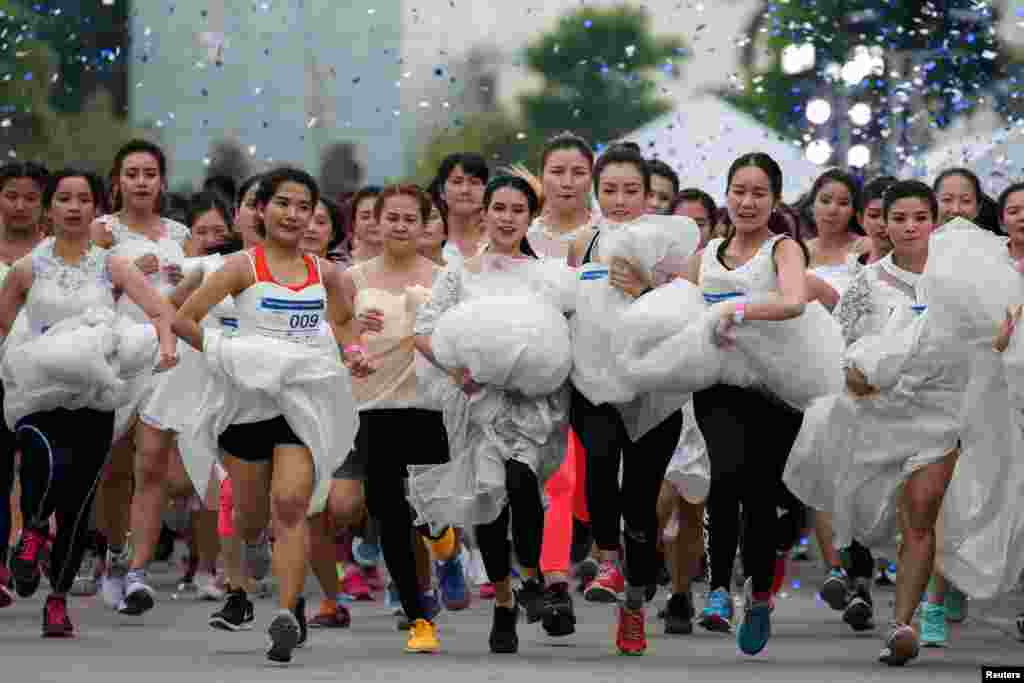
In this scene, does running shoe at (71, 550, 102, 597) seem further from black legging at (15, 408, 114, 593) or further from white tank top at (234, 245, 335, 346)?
white tank top at (234, 245, 335, 346)

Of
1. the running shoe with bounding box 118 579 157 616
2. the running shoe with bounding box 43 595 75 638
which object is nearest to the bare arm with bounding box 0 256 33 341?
the running shoe with bounding box 43 595 75 638

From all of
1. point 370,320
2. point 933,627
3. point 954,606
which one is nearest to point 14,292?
point 370,320

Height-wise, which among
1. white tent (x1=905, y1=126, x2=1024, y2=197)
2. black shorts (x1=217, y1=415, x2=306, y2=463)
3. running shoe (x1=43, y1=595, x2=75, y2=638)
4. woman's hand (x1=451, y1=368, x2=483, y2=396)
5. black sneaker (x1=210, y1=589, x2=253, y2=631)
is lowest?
running shoe (x1=43, y1=595, x2=75, y2=638)

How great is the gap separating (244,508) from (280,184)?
4.83ft

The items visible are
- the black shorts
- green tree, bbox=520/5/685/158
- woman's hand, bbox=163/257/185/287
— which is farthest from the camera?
green tree, bbox=520/5/685/158

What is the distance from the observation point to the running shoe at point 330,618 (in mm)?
13078

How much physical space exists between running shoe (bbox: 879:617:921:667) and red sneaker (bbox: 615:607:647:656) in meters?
1.08

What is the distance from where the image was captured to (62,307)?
12.5 metres

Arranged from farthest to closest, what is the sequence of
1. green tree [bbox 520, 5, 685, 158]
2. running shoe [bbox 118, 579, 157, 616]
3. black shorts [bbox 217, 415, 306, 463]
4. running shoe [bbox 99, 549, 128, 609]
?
green tree [bbox 520, 5, 685, 158], running shoe [bbox 99, 549, 128, 609], running shoe [bbox 118, 579, 157, 616], black shorts [bbox 217, 415, 306, 463]

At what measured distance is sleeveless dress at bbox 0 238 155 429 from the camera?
1223cm

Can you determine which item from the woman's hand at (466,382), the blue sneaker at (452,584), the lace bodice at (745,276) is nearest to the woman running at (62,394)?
the woman's hand at (466,382)

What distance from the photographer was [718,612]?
40.8 feet

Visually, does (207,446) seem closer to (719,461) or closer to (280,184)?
(280,184)

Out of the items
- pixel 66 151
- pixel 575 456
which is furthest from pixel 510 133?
pixel 575 456
